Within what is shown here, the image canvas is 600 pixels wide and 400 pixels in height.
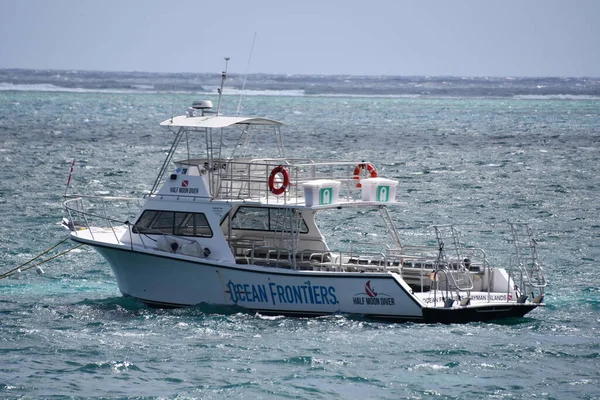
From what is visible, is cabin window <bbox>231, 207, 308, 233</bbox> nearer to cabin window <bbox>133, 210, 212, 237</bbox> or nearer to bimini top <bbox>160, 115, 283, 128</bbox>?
cabin window <bbox>133, 210, 212, 237</bbox>

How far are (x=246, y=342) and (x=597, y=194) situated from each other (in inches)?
1106

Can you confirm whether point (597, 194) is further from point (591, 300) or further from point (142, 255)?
point (142, 255)

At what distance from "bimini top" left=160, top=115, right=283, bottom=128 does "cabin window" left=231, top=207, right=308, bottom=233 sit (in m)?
1.90

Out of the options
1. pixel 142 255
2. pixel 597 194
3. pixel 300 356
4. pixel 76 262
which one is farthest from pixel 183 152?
pixel 300 356

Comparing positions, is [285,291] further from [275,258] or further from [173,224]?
[173,224]

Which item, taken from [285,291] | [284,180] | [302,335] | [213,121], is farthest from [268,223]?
[302,335]

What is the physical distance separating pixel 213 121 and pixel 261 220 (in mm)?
2454

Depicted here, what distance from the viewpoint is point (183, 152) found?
211ft

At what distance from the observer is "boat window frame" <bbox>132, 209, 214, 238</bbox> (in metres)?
24.0

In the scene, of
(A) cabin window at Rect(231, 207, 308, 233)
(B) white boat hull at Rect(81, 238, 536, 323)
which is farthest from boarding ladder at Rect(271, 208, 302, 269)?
(B) white boat hull at Rect(81, 238, 536, 323)

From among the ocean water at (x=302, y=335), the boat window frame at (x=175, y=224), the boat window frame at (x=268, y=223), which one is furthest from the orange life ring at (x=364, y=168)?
the ocean water at (x=302, y=335)

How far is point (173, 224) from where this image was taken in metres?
24.3

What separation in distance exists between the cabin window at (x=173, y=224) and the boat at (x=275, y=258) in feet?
0.07

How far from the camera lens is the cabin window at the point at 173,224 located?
2398 cm
